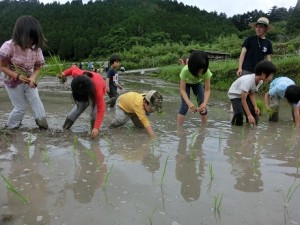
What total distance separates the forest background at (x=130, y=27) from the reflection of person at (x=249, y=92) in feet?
104

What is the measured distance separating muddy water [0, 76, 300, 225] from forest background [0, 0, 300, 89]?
33.1 m

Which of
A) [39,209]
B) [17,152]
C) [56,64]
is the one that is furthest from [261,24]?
[39,209]

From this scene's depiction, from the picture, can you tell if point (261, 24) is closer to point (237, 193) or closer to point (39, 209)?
point (237, 193)

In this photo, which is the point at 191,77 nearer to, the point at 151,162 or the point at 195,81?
the point at 195,81

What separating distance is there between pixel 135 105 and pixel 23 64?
1.42 metres

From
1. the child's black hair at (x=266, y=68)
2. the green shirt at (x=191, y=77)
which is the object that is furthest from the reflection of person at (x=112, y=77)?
the child's black hair at (x=266, y=68)

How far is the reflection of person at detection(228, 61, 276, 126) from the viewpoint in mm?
4703

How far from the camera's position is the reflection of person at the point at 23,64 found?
3934 mm

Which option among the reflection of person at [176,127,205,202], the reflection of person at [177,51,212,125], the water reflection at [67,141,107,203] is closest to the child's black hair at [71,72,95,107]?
the water reflection at [67,141,107,203]

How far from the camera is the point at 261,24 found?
17.5 ft

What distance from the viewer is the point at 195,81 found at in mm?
4930

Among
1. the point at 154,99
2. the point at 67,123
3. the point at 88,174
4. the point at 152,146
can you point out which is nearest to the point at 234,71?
the point at 154,99

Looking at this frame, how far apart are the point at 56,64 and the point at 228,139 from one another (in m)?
2.43

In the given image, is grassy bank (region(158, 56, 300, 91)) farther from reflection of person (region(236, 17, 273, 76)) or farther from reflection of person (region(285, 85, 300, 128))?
reflection of person (region(285, 85, 300, 128))
